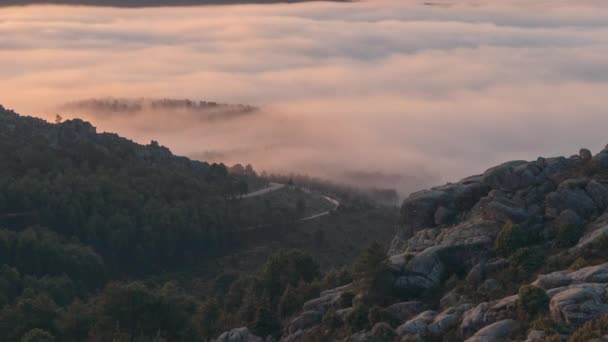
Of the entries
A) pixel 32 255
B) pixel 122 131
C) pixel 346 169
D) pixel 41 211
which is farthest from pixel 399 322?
pixel 122 131

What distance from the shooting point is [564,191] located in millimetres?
47219

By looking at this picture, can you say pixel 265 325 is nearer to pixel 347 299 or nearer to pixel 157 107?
pixel 347 299

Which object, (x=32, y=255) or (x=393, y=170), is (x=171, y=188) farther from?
(x=393, y=170)

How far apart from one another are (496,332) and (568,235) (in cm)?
769

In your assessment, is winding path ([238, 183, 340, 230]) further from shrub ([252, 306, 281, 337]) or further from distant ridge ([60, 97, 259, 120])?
distant ridge ([60, 97, 259, 120])

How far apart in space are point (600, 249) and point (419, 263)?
659 cm

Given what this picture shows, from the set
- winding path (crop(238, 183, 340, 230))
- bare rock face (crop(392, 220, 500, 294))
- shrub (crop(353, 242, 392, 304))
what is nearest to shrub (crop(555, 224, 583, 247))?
bare rock face (crop(392, 220, 500, 294))

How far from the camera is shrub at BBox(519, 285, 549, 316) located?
126ft

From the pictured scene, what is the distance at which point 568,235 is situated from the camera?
147 ft

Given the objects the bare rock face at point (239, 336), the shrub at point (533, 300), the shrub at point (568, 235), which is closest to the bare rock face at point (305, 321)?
the bare rock face at point (239, 336)

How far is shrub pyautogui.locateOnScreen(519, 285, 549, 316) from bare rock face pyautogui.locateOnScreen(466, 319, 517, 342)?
58 cm

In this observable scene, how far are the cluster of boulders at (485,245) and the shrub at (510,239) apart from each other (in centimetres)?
45

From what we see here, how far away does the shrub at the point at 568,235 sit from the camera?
4487cm

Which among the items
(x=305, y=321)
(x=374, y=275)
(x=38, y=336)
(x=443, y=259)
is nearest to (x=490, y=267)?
(x=443, y=259)
